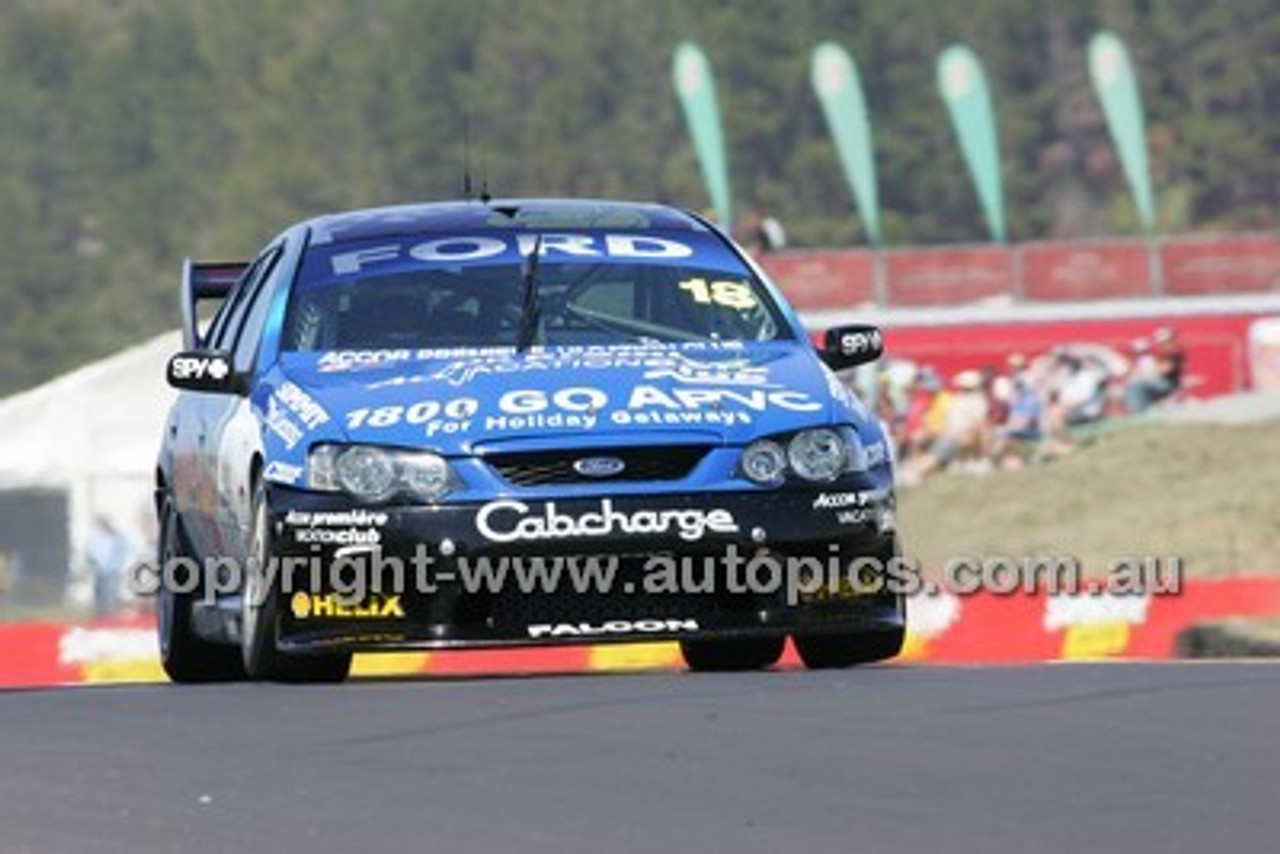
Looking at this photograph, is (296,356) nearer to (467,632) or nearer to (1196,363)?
(467,632)

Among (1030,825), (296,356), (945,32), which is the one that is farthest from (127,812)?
(945,32)

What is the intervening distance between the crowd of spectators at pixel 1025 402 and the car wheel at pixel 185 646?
112 feet

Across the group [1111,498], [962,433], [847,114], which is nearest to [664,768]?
[1111,498]

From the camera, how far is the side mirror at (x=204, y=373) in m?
11.5

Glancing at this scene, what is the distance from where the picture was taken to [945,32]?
103 m

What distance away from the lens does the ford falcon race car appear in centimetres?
1055

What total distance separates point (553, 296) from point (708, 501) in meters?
1.26

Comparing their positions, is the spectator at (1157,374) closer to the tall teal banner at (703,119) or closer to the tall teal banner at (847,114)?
the tall teal banner at (847,114)

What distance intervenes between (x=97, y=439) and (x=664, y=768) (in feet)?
78.9

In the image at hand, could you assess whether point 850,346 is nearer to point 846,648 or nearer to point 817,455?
point 846,648

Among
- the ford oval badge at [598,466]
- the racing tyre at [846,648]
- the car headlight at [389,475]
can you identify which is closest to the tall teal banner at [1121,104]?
the racing tyre at [846,648]

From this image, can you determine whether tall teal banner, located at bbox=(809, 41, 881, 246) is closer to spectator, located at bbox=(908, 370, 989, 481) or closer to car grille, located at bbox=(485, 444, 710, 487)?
spectator, located at bbox=(908, 370, 989, 481)

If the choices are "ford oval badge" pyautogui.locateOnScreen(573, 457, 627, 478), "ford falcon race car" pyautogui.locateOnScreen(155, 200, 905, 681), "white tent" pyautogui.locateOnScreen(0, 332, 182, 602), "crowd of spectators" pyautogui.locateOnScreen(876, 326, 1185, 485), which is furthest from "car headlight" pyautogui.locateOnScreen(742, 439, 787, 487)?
"crowd of spectators" pyautogui.locateOnScreen(876, 326, 1185, 485)

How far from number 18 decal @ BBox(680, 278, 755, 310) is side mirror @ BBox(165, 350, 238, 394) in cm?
135
